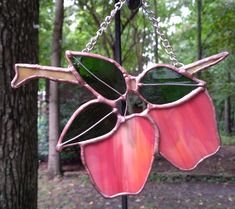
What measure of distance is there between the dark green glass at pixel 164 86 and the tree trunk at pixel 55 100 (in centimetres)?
530

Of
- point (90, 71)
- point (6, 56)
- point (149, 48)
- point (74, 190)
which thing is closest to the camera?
point (90, 71)

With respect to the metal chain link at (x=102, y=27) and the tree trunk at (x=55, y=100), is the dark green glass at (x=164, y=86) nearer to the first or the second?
the metal chain link at (x=102, y=27)

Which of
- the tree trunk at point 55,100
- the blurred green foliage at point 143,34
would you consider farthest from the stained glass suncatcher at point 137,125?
the blurred green foliage at point 143,34

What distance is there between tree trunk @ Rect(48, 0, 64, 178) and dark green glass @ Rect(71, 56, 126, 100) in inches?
208

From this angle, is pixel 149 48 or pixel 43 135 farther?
pixel 149 48

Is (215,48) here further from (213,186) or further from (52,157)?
(52,157)

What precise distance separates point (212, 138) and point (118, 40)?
514 mm

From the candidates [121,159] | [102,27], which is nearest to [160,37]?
[102,27]

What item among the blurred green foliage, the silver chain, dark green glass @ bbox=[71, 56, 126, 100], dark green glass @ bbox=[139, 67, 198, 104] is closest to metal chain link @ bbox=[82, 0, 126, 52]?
the silver chain

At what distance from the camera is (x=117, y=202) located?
5070 millimetres

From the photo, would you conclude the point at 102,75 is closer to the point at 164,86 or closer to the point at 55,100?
the point at 164,86

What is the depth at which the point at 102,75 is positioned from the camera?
1206 millimetres

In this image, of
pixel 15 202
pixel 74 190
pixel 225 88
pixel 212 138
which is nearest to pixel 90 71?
pixel 212 138

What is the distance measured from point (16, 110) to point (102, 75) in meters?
1.22
